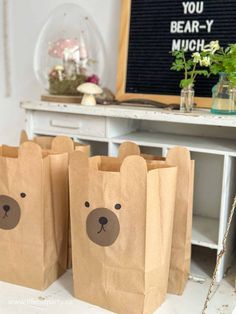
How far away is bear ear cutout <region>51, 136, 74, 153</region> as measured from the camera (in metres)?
1.28

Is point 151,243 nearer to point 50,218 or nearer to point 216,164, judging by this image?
point 50,218

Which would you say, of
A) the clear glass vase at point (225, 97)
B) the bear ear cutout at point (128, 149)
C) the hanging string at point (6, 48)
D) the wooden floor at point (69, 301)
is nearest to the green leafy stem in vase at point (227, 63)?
the clear glass vase at point (225, 97)

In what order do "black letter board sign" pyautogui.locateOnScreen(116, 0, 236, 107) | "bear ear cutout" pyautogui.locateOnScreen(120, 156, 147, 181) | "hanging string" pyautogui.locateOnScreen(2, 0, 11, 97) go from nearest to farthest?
"bear ear cutout" pyautogui.locateOnScreen(120, 156, 147, 181) < "black letter board sign" pyautogui.locateOnScreen(116, 0, 236, 107) < "hanging string" pyautogui.locateOnScreen(2, 0, 11, 97)

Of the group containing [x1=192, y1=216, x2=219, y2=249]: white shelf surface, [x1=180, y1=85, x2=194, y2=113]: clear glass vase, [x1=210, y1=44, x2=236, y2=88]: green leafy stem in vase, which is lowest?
[x1=192, y1=216, x2=219, y2=249]: white shelf surface

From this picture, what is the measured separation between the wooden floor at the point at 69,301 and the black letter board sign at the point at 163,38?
2.01ft

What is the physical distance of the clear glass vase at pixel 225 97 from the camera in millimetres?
1231

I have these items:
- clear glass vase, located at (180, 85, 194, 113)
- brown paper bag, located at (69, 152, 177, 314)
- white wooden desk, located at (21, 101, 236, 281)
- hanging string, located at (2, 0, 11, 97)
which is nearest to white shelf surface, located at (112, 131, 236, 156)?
white wooden desk, located at (21, 101, 236, 281)

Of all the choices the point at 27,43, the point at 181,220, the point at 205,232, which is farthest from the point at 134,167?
the point at 27,43

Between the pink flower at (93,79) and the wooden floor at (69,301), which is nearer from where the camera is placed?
the wooden floor at (69,301)

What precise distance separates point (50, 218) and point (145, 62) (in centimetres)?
68

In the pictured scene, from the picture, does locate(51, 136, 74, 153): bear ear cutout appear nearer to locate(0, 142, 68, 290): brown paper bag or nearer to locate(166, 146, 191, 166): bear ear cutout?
locate(0, 142, 68, 290): brown paper bag

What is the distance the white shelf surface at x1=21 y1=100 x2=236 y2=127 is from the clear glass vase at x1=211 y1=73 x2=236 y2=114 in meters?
0.04

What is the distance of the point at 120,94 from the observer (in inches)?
61.1

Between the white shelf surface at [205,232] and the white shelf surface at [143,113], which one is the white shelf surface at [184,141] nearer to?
the white shelf surface at [143,113]
